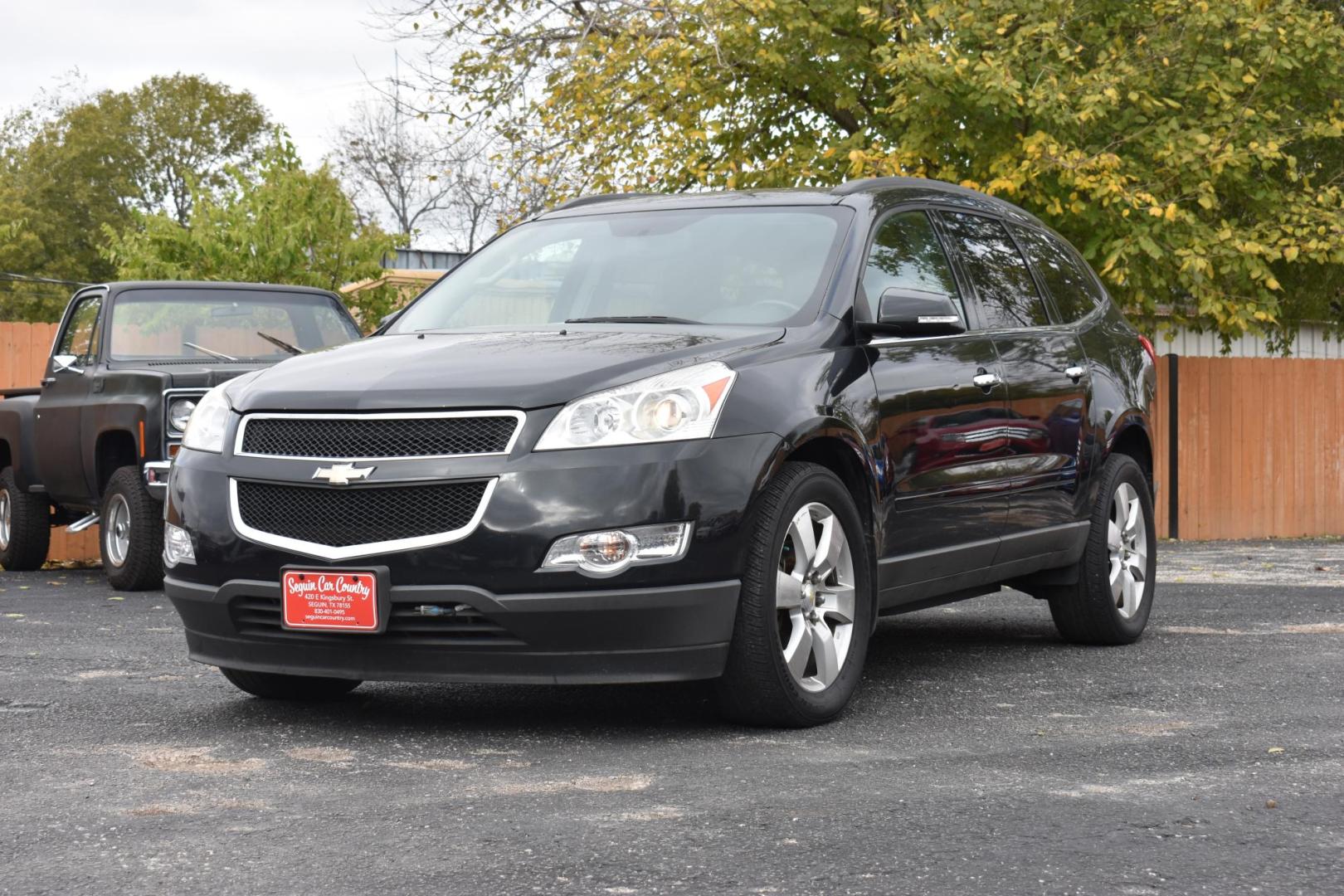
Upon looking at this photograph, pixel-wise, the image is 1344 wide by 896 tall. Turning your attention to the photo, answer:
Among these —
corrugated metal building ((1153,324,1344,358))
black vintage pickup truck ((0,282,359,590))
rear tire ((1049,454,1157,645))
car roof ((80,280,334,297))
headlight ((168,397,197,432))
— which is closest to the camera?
rear tire ((1049,454,1157,645))

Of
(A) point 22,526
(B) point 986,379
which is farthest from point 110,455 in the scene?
(B) point 986,379

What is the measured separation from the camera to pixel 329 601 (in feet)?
17.6

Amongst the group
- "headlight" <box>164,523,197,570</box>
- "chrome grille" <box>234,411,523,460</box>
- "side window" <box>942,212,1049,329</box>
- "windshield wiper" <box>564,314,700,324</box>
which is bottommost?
"headlight" <box>164,523,197,570</box>

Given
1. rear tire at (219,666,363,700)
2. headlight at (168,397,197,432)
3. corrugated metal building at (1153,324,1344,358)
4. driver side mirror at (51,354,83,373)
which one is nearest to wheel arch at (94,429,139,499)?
driver side mirror at (51,354,83,373)

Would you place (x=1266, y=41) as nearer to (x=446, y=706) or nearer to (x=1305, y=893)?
(x=446, y=706)

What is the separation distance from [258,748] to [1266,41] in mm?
12620

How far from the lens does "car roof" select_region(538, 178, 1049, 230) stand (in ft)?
22.4

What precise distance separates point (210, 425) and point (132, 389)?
5.49 meters

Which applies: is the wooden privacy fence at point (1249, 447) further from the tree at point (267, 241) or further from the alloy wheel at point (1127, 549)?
the alloy wheel at point (1127, 549)

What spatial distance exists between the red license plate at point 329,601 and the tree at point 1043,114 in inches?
386

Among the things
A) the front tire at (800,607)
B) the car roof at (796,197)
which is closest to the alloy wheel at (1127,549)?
the car roof at (796,197)

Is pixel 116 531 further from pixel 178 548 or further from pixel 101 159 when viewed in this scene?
pixel 101 159

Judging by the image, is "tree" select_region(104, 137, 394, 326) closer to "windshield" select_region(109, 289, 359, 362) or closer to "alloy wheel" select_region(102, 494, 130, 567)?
"windshield" select_region(109, 289, 359, 362)

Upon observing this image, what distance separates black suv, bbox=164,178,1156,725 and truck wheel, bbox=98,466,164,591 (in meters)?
4.48
